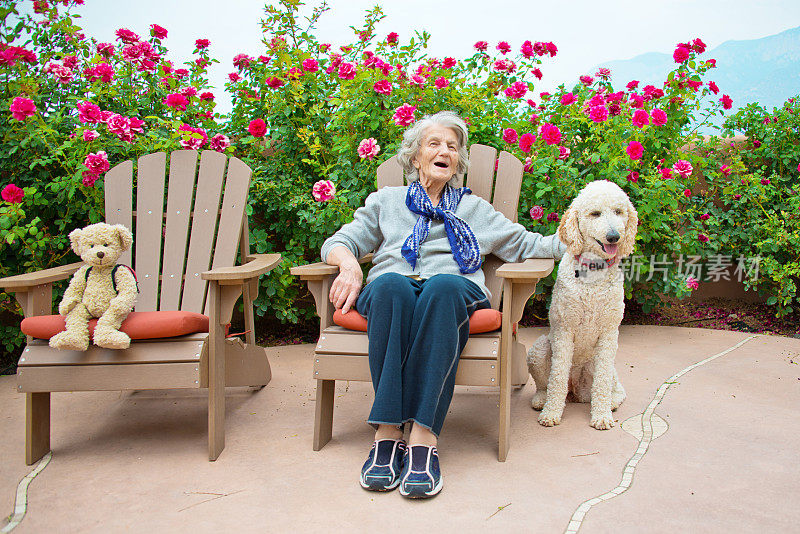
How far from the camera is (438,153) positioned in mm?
2428

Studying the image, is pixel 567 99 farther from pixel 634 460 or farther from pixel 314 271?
pixel 634 460

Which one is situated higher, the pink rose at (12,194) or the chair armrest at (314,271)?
the pink rose at (12,194)

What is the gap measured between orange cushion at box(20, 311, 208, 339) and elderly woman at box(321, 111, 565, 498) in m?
0.54

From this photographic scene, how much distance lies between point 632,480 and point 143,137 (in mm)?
2784

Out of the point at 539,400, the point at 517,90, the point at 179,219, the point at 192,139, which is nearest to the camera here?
the point at 539,400

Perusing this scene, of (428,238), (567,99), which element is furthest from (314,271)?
(567,99)

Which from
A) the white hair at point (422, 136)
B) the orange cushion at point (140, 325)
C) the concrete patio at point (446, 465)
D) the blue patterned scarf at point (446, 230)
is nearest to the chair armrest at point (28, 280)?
the orange cushion at point (140, 325)

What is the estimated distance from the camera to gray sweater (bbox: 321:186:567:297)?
2.36m

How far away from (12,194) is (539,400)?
2.52m

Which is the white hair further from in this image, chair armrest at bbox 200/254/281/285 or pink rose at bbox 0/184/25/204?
pink rose at bbox 0/184/25/204

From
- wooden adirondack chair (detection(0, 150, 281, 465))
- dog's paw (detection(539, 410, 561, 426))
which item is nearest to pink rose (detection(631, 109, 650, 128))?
dog's paw (detection(539, 410, 561, 426))

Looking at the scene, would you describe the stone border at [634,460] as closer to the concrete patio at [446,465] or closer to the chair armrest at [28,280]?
the concrete patio at [446,465]

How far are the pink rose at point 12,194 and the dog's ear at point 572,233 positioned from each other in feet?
7.91

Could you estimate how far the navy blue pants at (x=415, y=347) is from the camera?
1.94 metres
